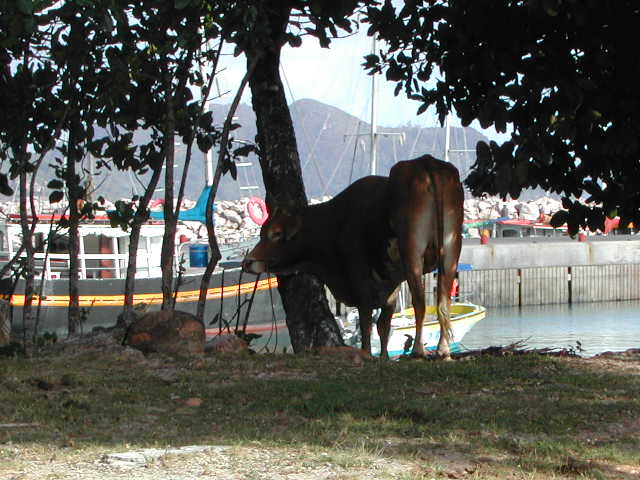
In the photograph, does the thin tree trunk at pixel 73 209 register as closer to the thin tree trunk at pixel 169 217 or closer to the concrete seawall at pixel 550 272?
the thin tree trunk at pixel 169 217

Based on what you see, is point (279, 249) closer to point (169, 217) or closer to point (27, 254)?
point (169, 217)

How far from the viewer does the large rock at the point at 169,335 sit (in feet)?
31.4

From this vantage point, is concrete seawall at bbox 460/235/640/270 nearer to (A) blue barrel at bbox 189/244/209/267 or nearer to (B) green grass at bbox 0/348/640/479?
Answer: (A) blue barrel at bbox 189/244/209/267

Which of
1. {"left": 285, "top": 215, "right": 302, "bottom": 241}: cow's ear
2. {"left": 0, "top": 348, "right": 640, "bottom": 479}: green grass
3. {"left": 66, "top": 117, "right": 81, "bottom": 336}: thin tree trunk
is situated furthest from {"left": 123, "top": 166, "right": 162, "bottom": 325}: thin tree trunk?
{"left": 0, "top": 348, "right": 640, "bottom": 479}: green grass

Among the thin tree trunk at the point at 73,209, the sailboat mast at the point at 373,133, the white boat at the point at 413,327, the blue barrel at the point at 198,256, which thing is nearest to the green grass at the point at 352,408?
the thin tree trunk at the point at 73,209

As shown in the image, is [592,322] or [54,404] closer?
[54,404]

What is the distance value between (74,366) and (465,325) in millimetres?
24202

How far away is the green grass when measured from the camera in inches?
226

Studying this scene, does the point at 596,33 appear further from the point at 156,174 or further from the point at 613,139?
the point at 156,174

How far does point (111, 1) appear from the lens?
7543 millimetres

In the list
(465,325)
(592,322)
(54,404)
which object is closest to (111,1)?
(54,404)

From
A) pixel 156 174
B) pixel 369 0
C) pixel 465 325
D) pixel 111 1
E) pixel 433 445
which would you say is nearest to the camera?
pixel 433 445

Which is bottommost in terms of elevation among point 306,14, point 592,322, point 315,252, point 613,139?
point 592,322

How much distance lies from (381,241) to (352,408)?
127 inches
